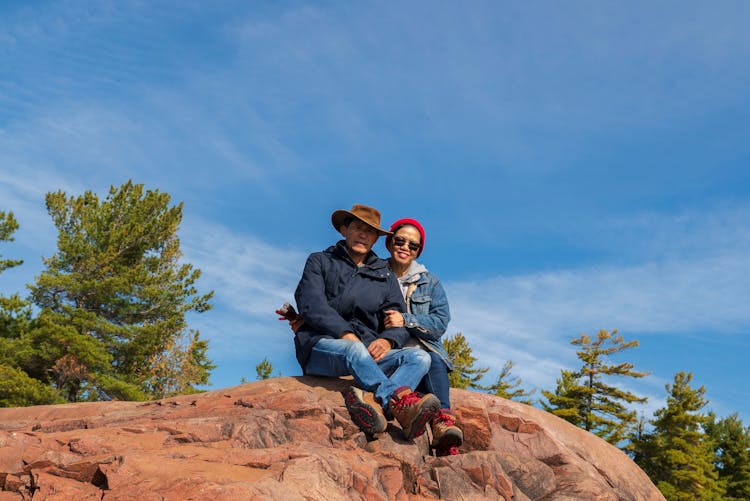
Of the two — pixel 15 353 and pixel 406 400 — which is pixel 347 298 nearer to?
pixel 406 400

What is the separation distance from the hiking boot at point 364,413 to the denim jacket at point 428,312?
108cm

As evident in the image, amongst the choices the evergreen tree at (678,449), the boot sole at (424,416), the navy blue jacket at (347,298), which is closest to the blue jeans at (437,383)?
the navy blue jacket at (347,298)

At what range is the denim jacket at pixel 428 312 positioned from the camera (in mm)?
6828

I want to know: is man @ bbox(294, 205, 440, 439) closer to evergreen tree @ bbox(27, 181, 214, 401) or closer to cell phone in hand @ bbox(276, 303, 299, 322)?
cell phone in hand @ bbox(276, 303, 299, 322)

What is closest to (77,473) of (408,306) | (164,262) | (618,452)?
(408,306)

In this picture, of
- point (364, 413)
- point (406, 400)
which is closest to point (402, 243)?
point (406, 400)

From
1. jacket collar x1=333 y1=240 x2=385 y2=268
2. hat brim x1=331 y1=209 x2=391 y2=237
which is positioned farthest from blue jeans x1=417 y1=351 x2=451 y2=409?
hat brim x1=331 y1=209 x2=391 y2=237

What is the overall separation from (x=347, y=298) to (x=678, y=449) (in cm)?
2848

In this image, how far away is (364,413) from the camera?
585cm

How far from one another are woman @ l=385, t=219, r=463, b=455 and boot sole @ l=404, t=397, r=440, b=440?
430 millimetres

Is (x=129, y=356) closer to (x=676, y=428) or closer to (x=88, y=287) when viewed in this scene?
(x=88, y=287)

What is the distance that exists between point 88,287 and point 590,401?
22690mm

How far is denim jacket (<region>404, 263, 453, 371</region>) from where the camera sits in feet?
22.4

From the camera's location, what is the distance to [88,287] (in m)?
22.8
